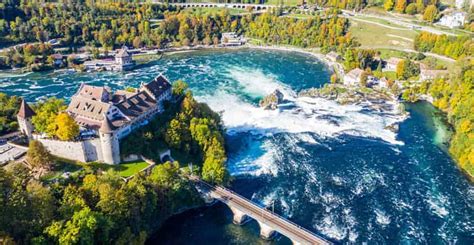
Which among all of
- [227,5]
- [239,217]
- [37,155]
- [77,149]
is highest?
[227,5]

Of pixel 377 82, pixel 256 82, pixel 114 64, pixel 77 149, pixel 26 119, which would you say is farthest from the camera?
pixel 114 64

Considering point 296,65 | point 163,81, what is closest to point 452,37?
point 296,65

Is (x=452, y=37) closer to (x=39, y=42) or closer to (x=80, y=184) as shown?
(x=80, y=184)

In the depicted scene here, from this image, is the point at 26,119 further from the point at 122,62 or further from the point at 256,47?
the point at 256,47

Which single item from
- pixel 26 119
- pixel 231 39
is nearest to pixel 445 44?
pixel 231 39

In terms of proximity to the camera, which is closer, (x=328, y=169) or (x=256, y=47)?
(x=328, y=169)

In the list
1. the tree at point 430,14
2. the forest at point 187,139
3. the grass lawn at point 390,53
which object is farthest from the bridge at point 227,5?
the forest at point 187,139

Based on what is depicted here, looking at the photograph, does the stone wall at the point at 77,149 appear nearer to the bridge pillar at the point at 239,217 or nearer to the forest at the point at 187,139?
the forest at the point at 187,139
